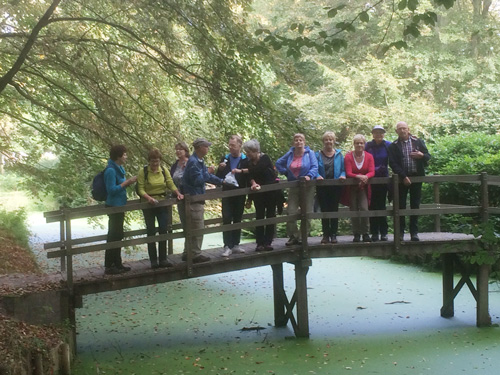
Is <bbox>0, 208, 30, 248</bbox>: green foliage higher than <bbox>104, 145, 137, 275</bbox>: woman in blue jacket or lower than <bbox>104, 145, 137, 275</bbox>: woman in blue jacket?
lower


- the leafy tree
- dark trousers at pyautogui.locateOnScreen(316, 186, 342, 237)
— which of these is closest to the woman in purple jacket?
dark trousers at pyautogui.locateOnScreen(316, 186, 342, 237)

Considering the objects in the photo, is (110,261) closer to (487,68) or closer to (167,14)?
(167,14)

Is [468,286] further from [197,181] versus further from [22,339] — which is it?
[22,339]

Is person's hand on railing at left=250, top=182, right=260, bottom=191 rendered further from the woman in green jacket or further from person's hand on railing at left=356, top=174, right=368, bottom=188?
person's hand on railing at left=356, top=174, right=368, bottom=188

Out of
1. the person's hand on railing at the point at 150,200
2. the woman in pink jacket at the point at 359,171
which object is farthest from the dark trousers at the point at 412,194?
the person's hand on railing at the point at 150,200

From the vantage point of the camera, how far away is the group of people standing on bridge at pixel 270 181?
694 centimetres

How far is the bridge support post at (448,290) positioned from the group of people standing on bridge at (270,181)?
1.18m

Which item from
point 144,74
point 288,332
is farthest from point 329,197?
point 144,74

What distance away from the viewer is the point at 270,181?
7426 mm

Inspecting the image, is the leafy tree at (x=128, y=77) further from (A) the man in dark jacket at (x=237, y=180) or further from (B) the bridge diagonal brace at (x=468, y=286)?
(B) the bridge diagonal brace at (x=468, y=286)

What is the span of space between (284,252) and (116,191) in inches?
92.2

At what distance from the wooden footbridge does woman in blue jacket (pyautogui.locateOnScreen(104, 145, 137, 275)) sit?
5.4 inches

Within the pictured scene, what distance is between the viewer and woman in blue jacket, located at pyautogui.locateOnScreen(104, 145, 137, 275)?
6648 mm

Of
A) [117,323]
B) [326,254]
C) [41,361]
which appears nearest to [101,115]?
[117,323]
